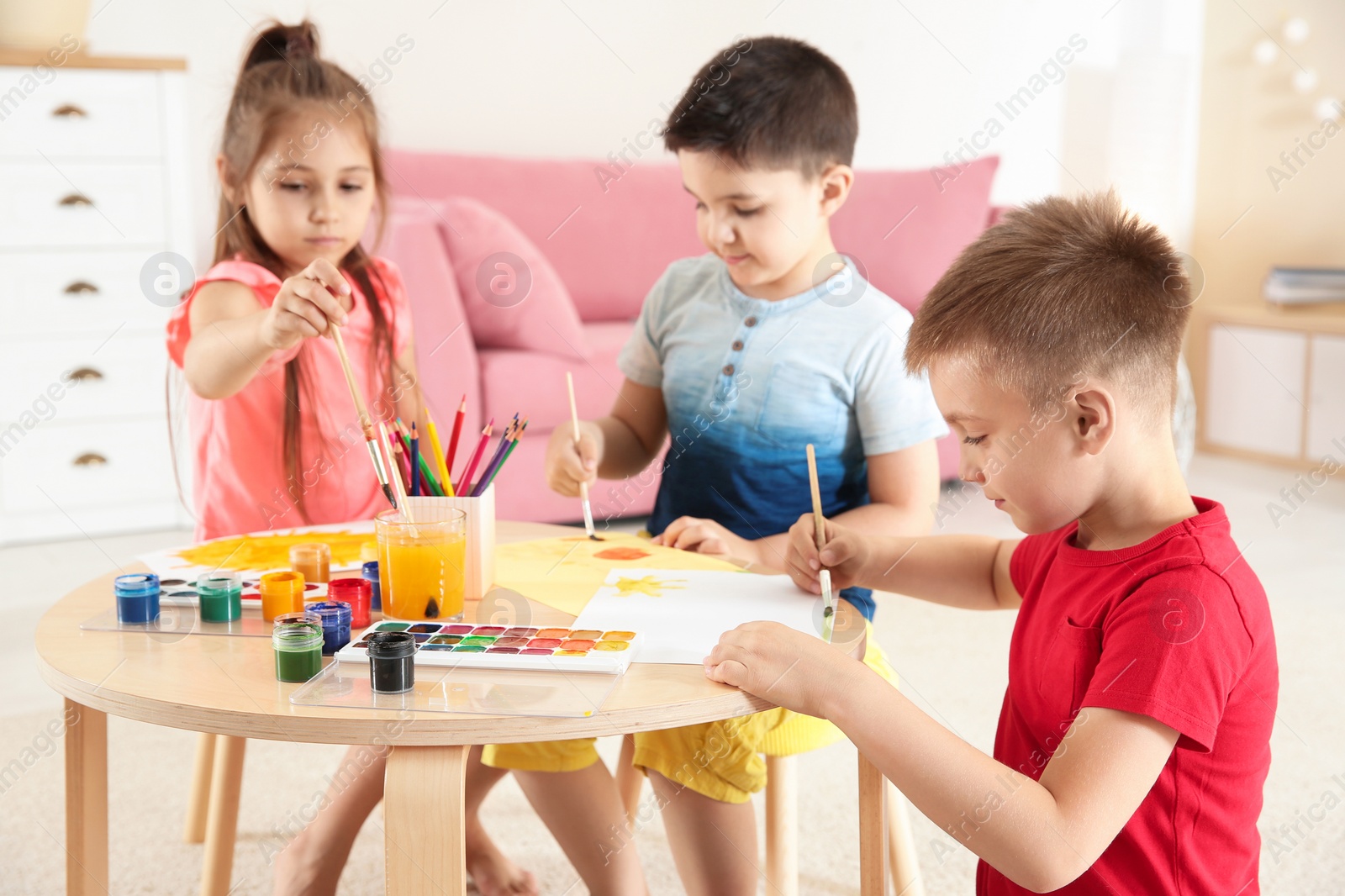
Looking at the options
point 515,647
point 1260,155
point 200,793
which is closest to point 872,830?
point 515,647

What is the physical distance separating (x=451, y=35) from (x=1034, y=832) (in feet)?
10.2

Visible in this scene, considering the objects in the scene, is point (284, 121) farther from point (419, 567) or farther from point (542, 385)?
point (542, 385)

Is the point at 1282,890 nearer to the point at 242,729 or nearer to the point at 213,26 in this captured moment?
the point at 242,729

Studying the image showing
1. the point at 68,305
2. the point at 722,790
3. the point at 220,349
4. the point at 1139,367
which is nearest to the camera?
the point at 1139,367

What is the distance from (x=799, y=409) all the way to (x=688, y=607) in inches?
16.9

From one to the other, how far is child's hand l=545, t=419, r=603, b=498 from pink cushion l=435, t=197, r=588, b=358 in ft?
4.69

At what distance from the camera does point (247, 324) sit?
1092mm

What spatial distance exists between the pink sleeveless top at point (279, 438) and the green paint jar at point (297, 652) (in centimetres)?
61

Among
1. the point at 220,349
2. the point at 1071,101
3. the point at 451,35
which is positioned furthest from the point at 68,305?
the point at 1071,101

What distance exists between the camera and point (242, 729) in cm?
65

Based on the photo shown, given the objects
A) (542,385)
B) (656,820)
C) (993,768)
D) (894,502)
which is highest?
(542,385)

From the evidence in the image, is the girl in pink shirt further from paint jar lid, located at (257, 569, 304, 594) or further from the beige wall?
the beige wall

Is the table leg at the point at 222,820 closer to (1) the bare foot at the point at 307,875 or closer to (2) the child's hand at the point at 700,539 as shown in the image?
(1) the bare foot at the point at 307,875

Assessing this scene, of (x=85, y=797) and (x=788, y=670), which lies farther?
(x=85, y=797)
